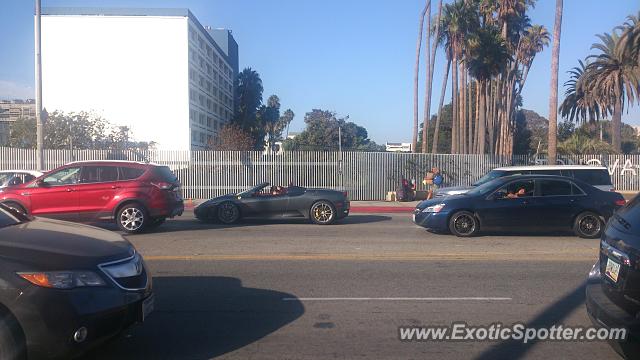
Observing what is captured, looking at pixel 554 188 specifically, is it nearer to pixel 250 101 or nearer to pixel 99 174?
pixel 99 174

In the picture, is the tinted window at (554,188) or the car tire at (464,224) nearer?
the car tire at (464,224)

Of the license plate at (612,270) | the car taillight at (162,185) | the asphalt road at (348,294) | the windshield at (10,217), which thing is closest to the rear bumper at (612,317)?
the license plate at (612,270)

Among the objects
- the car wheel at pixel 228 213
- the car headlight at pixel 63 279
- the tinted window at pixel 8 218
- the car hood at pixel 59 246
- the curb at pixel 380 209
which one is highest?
the tinted window at pixel 8 218

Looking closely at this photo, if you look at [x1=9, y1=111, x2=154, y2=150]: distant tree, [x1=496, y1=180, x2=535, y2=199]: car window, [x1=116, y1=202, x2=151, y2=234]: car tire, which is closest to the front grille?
[x1=116, y1=202, x2=151, y2=234]: car tire

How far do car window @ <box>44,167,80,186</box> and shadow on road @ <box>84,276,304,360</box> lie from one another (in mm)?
5966

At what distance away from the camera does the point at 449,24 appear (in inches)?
1656

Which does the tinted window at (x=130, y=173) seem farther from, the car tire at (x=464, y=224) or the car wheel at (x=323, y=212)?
the car tire at (x=464, y=224)

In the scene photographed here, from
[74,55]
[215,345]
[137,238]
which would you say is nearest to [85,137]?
[74,55]

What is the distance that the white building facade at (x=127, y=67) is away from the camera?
57656 millimetres

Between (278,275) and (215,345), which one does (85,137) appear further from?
(215,345)

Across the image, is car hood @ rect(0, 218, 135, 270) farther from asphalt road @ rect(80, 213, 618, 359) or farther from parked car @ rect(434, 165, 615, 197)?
parked car @ rect(434, 165, 615, 197)

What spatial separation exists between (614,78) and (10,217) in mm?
38388

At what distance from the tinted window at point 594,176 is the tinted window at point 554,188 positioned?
4.39m

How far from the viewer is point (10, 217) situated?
222 inches
